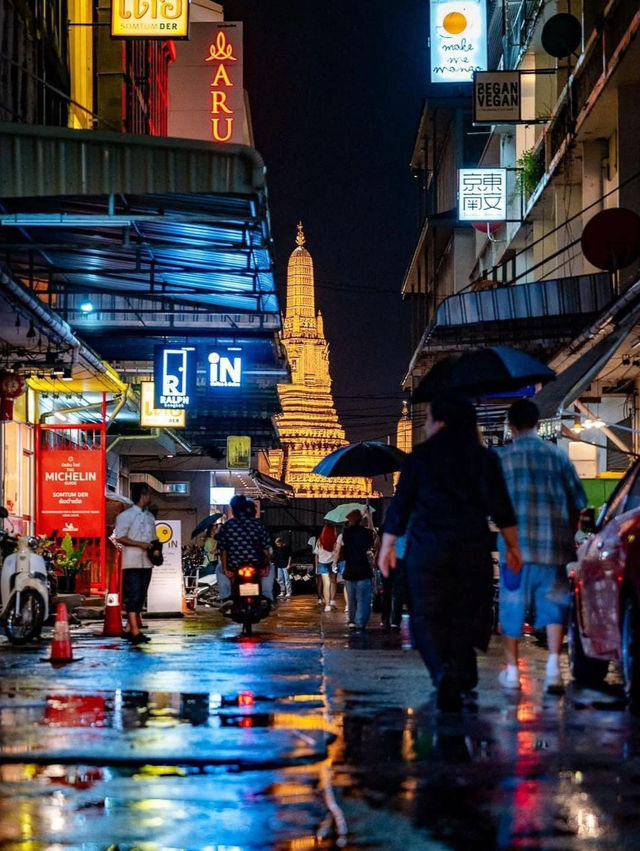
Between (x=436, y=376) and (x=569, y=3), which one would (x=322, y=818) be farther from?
(x=569, y=3)

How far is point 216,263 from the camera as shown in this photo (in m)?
19.1

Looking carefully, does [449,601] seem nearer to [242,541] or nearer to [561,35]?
[242,541]

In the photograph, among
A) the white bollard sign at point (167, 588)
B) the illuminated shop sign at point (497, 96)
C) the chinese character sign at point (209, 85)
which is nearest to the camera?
the white bollard sign at point (167, 588)

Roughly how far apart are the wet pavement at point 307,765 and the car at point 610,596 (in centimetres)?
33

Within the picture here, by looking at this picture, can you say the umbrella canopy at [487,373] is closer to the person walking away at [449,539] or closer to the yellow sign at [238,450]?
the person walking away at [449,539]

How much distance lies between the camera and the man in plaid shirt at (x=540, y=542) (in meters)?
9.59

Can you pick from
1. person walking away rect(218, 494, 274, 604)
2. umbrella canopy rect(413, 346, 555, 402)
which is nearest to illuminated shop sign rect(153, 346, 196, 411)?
person walking away rect(218, 494, 274, 604)

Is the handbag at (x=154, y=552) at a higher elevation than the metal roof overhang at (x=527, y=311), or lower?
lower

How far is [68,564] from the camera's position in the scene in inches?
977

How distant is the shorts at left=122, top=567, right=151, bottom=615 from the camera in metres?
17.0

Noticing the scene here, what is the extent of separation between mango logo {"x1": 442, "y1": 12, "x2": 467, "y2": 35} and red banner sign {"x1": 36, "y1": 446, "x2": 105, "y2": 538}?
16291mm

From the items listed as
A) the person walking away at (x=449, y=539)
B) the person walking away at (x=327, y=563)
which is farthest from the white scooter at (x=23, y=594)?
the person walking away at (x=327, y=563)

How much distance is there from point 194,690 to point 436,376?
6935mm

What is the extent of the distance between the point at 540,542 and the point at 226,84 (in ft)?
79.0
